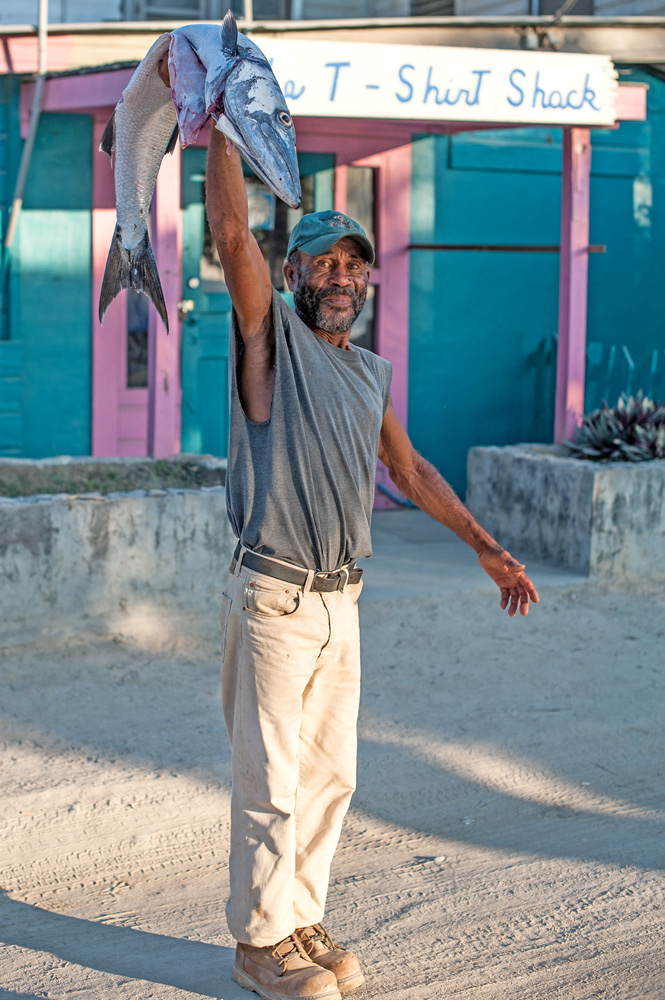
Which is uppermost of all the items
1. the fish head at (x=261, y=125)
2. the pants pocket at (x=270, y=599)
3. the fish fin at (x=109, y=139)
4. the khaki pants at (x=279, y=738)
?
the fish fin at (x=109, y=139)

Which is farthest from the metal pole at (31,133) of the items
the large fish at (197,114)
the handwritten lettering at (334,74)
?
the large fish at (197,114)

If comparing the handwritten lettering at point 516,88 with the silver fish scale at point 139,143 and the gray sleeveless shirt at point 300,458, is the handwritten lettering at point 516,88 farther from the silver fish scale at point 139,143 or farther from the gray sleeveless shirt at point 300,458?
the gray sleeveless shirt at point 300,458

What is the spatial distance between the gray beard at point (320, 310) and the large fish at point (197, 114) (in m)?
0.40

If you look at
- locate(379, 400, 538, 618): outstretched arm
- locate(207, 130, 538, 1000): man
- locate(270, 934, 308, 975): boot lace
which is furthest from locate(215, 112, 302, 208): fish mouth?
locate(270, 934, 308, 975): boot lace

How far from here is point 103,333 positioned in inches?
309

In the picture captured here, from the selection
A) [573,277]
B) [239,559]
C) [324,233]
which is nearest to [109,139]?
[324,233]

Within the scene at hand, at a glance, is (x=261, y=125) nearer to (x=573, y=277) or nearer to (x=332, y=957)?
(x=332, y=957)

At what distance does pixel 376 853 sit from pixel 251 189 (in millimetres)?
5857

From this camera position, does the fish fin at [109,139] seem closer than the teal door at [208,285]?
Yes

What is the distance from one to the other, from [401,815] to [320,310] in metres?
1.96

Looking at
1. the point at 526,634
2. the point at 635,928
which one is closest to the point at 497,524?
the point at 526,634

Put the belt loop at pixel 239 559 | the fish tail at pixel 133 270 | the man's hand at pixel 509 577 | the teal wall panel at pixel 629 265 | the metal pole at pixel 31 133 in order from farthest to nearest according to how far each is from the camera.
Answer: the teal wall panel at pixel 629 265 → the metal pole at pixel 31 133 → the man's hand at pixel 509 577 → the fish tail at pixel 133 270 → the belt loop at pixel 239 559

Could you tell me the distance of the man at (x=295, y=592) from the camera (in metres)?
2.71

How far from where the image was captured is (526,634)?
19.1ft
